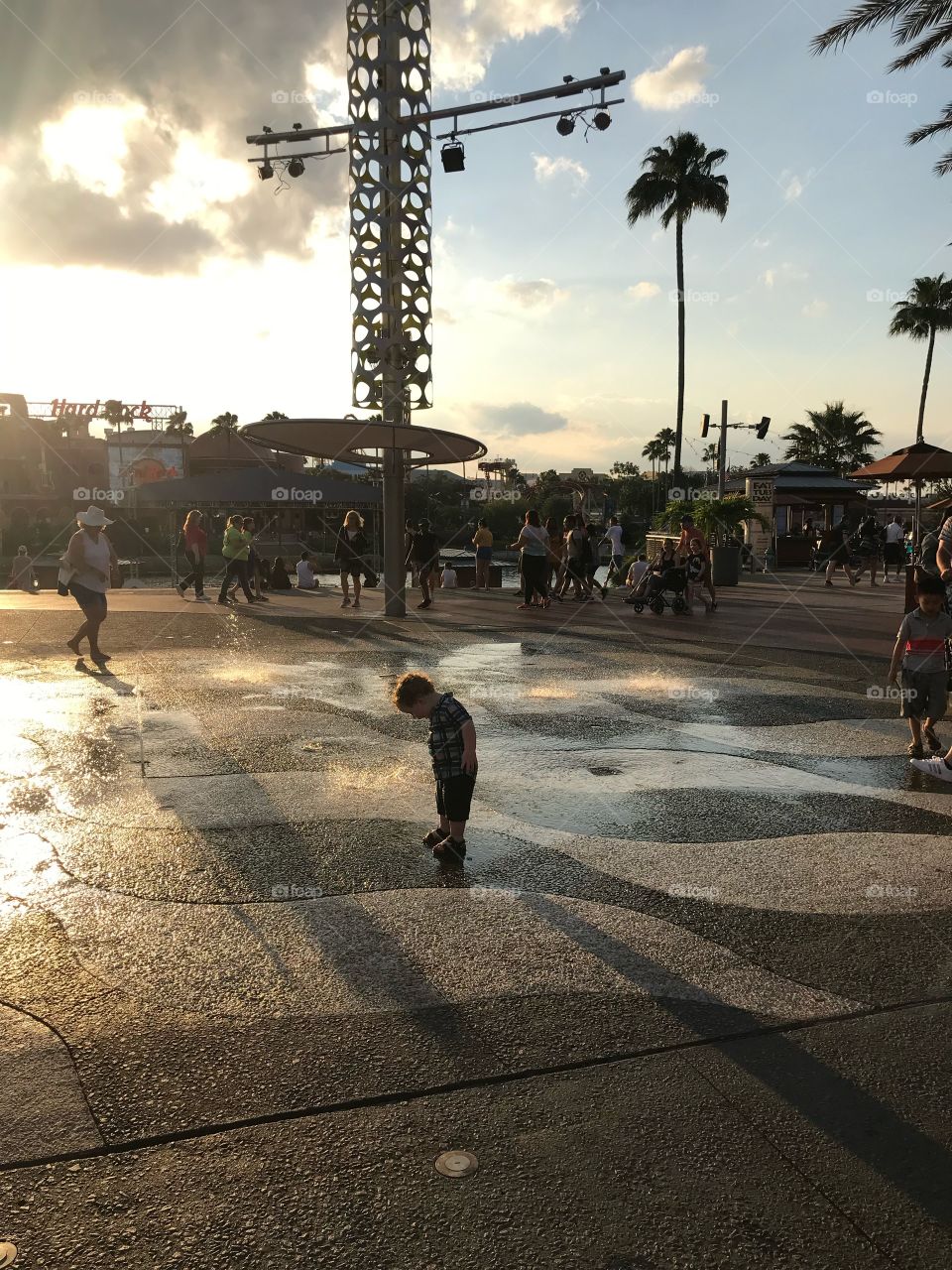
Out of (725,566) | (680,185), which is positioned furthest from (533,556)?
(680,185)

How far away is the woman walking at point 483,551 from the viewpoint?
2198 centimetres

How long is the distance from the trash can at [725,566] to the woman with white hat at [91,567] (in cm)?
1687

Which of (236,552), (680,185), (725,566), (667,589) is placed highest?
(680,185)

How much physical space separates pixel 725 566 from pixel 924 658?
17.7 metres

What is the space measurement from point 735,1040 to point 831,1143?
1.87 ft

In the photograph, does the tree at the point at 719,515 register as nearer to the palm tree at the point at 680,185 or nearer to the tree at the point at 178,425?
the palm tree at the point at 680,185

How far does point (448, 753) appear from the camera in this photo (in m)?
5.09

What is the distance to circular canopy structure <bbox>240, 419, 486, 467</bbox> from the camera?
1491 centimetres

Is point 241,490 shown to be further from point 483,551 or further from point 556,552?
point 556,552

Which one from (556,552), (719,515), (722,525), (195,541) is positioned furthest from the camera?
(722,525)

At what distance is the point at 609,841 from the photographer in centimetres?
536

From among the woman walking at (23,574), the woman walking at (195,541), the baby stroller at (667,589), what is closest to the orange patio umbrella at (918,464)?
the baby stroller at (667,589)

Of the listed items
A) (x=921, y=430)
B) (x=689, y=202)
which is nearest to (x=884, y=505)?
(x=921, y=430)

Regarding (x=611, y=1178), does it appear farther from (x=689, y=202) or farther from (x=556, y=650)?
(x=689, y=202)
